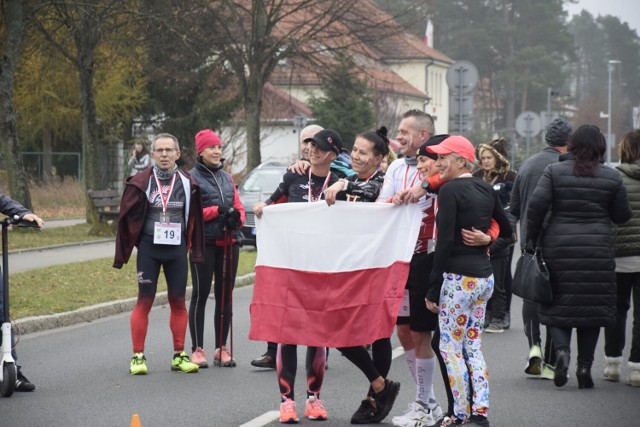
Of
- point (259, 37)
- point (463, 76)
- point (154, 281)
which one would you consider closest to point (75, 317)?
point (154, 281)

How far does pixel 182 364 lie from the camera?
9.88 metres

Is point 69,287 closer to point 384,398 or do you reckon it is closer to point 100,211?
point 384,398

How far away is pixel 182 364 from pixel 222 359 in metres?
0.47

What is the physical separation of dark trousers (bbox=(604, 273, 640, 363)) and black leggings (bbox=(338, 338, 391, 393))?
2377mm

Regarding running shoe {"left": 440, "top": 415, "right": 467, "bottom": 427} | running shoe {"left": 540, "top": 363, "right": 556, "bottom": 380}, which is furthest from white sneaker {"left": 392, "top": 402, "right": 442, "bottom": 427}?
running shoe {"left": 540, "top": 363, "right": 556, "bottom": 380}

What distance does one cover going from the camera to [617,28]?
128625 mm

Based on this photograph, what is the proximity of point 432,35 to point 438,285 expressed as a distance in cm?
9557

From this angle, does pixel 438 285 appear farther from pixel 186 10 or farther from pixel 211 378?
pixel 186 10

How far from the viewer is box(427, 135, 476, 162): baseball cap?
7117 millimetres

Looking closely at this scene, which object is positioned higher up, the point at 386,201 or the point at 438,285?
the point at 386,201

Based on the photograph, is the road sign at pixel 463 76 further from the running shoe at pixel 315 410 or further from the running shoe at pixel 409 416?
the running shoe at pixel 409 416

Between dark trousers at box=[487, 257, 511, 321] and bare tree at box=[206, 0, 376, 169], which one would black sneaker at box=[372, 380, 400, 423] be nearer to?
dark trousers at box=[487, 257, 511, 321]

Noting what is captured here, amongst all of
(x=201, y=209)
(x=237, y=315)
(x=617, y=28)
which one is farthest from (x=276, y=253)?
(x=617, y=28)

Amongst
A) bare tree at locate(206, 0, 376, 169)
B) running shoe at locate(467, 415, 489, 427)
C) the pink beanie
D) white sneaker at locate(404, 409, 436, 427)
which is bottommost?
white sneaker at locate(404, 409, 436, 427)
